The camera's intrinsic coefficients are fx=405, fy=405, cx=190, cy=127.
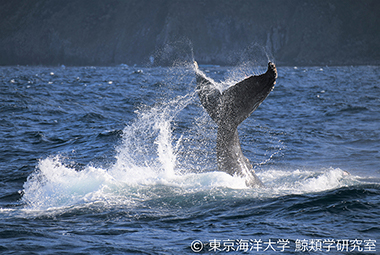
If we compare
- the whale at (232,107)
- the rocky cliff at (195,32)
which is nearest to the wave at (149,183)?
the whale at (232,107)

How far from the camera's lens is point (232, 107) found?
6.70 metres

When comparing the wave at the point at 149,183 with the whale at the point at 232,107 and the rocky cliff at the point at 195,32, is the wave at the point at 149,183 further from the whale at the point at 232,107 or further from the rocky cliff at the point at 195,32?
the rocky cliff at the point at 195,32

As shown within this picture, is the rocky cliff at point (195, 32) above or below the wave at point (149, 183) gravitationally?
above

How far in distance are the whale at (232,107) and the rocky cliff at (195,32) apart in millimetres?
117297

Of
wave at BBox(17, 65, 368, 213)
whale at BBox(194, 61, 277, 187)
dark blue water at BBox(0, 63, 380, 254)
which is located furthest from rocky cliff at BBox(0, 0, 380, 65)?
whale at BBox(194, 61, 277, 187)

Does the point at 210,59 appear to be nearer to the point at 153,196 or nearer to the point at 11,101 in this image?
the point at 11,101

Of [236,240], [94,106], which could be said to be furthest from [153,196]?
[94,106]

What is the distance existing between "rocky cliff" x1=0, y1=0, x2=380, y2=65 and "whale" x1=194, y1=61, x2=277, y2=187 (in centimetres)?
11730

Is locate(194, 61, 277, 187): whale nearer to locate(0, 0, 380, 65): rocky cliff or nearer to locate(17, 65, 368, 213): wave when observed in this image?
locate(17, 65, 368, 213): wave

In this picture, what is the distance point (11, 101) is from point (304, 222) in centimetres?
1888

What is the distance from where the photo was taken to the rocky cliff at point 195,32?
13325 centimetres

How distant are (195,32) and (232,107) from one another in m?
137

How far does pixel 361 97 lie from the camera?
78.5ft

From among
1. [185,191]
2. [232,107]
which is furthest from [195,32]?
[232,107]
